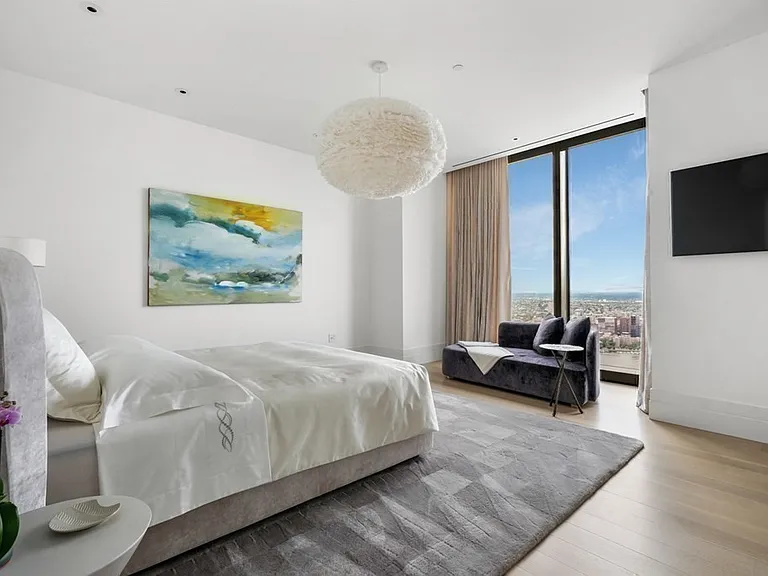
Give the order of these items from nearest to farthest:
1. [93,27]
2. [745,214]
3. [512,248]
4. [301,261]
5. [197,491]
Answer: [197,491] → [93,27] → [745,214] → [301,261] → [512,248]

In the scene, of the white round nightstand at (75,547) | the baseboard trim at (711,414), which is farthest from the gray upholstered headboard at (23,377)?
the baseboard trim at (711,414)

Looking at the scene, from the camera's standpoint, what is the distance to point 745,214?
2.94 meters

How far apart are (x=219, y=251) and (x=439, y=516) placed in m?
3.51

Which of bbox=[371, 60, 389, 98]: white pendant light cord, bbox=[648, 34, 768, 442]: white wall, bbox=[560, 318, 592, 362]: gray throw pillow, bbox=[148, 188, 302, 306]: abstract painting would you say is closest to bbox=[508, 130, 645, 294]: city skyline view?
bbox=[560, 318, 592, 362]: gray throw pillow

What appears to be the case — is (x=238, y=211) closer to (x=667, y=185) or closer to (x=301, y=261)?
(x=301, y=261)

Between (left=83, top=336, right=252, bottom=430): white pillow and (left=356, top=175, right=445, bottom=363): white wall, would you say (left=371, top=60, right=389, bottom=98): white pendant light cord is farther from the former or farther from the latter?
(left=83, top=336, right=252, bottom=430): white pillow

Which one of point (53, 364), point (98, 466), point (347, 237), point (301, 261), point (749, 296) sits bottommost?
point (98, 466)

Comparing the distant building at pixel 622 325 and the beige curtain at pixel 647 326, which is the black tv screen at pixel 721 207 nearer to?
the beige curtain at pixel 647 326

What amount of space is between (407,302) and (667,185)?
3203 millimetres

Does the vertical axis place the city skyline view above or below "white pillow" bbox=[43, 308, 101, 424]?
above

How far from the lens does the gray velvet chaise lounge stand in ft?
12.4

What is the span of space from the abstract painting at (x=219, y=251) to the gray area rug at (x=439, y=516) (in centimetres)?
287

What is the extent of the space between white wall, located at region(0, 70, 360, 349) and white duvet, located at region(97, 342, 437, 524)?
168 cm

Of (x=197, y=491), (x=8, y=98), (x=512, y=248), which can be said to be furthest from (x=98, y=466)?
(x=512, y=248)
